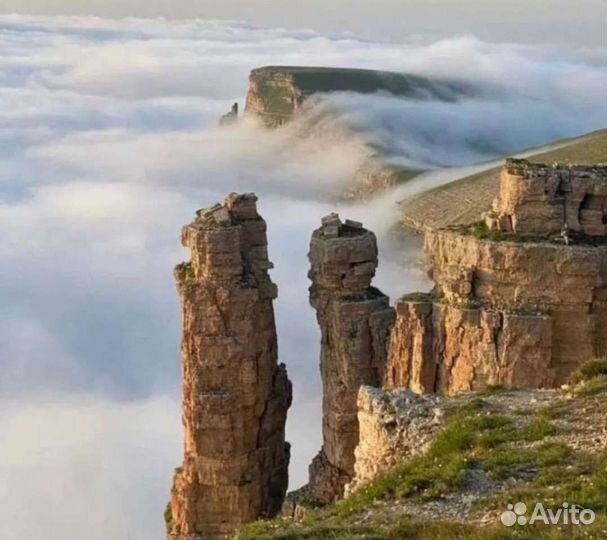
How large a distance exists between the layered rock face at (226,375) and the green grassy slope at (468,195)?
29.4 metres

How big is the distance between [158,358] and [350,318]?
87069 mm

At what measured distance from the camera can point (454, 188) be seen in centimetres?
8800

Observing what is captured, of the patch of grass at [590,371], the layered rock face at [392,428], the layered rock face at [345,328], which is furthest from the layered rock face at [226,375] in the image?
the patch of grass at [590,371]

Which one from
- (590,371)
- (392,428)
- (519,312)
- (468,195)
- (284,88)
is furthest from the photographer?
(284,88)

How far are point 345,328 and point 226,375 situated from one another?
3883mm

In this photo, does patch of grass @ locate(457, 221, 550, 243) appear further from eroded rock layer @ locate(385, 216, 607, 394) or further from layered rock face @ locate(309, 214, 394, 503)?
layered rock face @ locate(309, 214, 394, 503)

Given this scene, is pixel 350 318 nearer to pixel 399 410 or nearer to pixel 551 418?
pixel 399 410

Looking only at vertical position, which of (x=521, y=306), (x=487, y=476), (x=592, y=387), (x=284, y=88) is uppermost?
(x=284, y=88)

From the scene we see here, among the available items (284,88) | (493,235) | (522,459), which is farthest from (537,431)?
(284,88)

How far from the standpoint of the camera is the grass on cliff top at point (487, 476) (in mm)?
15172

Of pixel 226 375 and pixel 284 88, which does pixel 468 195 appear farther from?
pixel 284 88

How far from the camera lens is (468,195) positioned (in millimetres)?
80188

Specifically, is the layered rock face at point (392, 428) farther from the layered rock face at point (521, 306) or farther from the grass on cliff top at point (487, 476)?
the layered rock face at point (521, 306)

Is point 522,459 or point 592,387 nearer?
point 522,459
